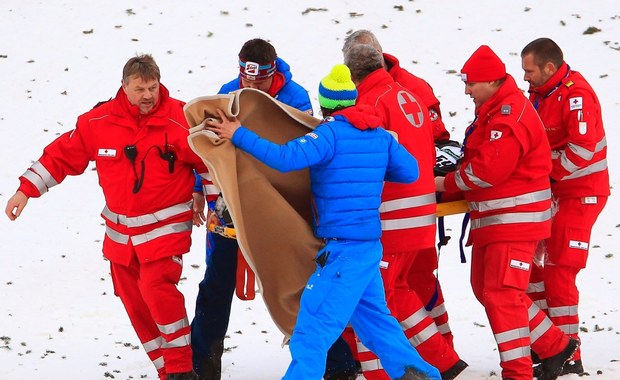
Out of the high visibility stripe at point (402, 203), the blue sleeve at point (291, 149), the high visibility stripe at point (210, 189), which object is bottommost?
the high visibility stripe at point (402, 203)

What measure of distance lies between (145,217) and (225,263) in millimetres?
635

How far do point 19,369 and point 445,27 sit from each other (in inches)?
319

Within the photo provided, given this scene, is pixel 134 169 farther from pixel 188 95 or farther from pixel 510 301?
pixel 188 95

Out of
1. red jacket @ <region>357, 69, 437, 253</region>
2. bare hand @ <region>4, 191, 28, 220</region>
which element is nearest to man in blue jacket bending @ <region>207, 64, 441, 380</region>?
red jacket @ <region>357, 69, 437, 253</region>

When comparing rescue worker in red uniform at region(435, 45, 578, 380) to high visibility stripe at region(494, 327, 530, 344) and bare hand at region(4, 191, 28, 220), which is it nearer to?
high visibility stripe at region(494, 327, 530, 344)

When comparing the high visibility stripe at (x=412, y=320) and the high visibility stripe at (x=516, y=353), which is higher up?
the high visibility stripe at (x=412, y=320)

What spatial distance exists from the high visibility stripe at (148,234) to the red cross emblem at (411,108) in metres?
1.58

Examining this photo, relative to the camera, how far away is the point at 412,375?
6.30m

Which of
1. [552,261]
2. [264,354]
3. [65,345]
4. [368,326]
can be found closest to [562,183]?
[552,261]

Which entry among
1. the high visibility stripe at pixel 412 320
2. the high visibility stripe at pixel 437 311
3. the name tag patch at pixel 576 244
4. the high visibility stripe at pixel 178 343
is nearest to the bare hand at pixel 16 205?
the high visibility stripe at pixel 178 343

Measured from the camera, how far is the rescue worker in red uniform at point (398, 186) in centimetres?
673

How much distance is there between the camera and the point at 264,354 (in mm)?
8109

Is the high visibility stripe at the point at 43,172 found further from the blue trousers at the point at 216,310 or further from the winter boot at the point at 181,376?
the winter boot at the point at 181,376

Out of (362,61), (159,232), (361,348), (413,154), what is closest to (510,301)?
(361,348)
